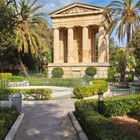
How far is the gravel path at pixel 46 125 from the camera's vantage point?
32.7ft

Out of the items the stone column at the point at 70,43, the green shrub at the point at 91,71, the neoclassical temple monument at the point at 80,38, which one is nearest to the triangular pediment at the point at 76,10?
the neoclassical temple monument at the point at 80,38

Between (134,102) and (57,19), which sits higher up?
(57,19)

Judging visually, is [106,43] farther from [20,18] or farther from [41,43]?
[20,18]

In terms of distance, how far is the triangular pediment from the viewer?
2031 inches

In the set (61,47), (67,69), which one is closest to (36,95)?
(67,69)

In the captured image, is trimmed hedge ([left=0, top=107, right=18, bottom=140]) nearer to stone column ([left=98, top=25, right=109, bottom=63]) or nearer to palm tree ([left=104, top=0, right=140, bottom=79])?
palm tree ([left=104, top=0, right=140, bottom=79])

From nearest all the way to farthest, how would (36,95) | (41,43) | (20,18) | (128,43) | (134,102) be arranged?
(20,18) → (134,102) → (36,95) → (128,43) → (41,43)

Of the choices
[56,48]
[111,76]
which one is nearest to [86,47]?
[56,48]

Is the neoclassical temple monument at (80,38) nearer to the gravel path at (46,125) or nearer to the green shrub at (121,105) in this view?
the gravel path at (46,125)

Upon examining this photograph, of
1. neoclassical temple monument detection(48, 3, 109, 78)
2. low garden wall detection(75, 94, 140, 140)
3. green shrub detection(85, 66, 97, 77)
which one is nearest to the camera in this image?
low garden wall detection(75, 94, 140, 140)

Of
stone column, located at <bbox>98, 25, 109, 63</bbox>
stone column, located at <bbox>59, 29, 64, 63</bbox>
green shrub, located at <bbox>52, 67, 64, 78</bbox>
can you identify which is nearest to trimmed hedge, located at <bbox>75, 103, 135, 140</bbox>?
green shrub, located at <bbox>52, 67, 64, 78</bbox>

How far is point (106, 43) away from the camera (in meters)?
52.8

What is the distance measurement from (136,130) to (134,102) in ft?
13.8

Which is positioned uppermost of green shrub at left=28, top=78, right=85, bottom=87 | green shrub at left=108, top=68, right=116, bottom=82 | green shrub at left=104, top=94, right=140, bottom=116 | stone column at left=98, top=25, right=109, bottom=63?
stone column at left=98, top=25, right=109, bottom=63
